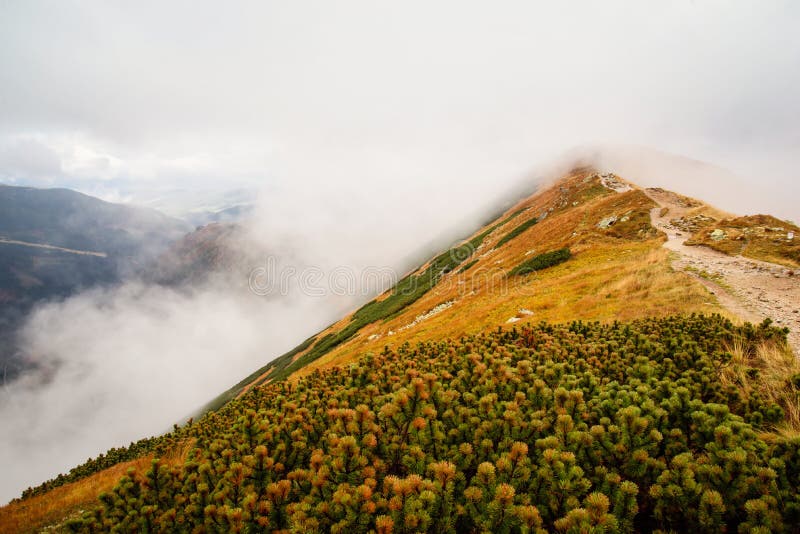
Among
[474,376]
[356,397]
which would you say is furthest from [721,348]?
[356,397]

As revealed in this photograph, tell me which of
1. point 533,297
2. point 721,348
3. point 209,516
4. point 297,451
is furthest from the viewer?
point 533,297

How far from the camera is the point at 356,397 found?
579cm

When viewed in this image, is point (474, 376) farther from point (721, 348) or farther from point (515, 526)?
point (721, 348)

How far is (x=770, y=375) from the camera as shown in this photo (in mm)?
5816

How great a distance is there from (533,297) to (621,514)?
18124 millimetres

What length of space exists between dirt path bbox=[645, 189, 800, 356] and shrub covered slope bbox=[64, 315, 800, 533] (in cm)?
726

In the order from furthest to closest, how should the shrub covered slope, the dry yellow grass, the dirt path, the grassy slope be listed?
the grassy slope < the dry yellow grass < the dirt path < the shrub covered slope

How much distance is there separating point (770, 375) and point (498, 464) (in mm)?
5920

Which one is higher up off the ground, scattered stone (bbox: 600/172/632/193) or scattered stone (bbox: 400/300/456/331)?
scattered stone (bbox: 600/172/632/193)

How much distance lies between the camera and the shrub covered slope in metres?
3.02

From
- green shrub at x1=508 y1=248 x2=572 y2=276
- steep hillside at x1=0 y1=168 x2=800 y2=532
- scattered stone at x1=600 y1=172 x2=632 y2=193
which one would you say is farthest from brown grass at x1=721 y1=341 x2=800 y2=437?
scattered stone at x1=600 y1=172 x2=632 y2=193

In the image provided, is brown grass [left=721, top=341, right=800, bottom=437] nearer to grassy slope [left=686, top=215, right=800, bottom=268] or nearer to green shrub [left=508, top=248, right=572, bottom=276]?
grassy slope [left=686, top=215, right=800, bottom=268]

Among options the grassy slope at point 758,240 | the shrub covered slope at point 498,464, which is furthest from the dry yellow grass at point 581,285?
the shrub covered slope at point 498,464

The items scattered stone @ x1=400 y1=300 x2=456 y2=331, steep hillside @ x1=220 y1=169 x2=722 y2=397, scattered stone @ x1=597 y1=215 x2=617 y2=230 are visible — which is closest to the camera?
steep hillside @ x1=220 y1=169 x2=722 y2=397
